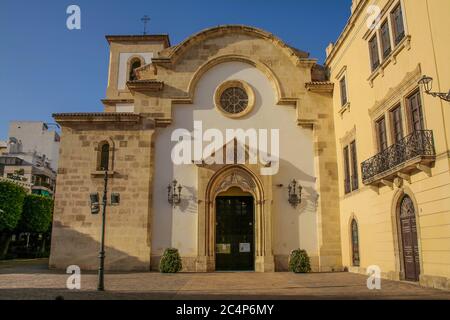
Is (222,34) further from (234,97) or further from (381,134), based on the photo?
(381,134)

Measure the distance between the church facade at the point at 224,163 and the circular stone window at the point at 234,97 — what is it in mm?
57

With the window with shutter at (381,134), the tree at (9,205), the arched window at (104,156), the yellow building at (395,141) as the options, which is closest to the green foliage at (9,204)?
the tree at (9,205)

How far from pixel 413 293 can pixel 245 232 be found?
10.1 meters

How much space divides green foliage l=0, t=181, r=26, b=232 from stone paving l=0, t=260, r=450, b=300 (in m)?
13.9

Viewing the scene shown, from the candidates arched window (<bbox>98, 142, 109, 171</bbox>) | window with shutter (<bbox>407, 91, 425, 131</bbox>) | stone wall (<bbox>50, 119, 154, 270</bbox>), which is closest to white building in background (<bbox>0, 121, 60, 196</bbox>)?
stone wall (<bbox>50, 119, 154, 270</bbox>)

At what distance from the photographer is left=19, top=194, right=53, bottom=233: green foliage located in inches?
1292

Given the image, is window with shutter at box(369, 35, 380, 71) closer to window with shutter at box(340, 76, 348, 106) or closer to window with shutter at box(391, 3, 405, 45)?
window with shutter at box(391, 3, 405, 45)

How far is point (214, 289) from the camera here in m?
12.7

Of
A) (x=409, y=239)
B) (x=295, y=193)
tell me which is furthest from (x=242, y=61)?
(x=409, y=239)

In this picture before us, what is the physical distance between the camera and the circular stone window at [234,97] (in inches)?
839

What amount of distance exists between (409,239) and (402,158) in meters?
2.85

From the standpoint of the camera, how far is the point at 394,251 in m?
14.5

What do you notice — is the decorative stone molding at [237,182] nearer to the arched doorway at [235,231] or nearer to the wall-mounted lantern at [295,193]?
the arched doorway at [235,231]
